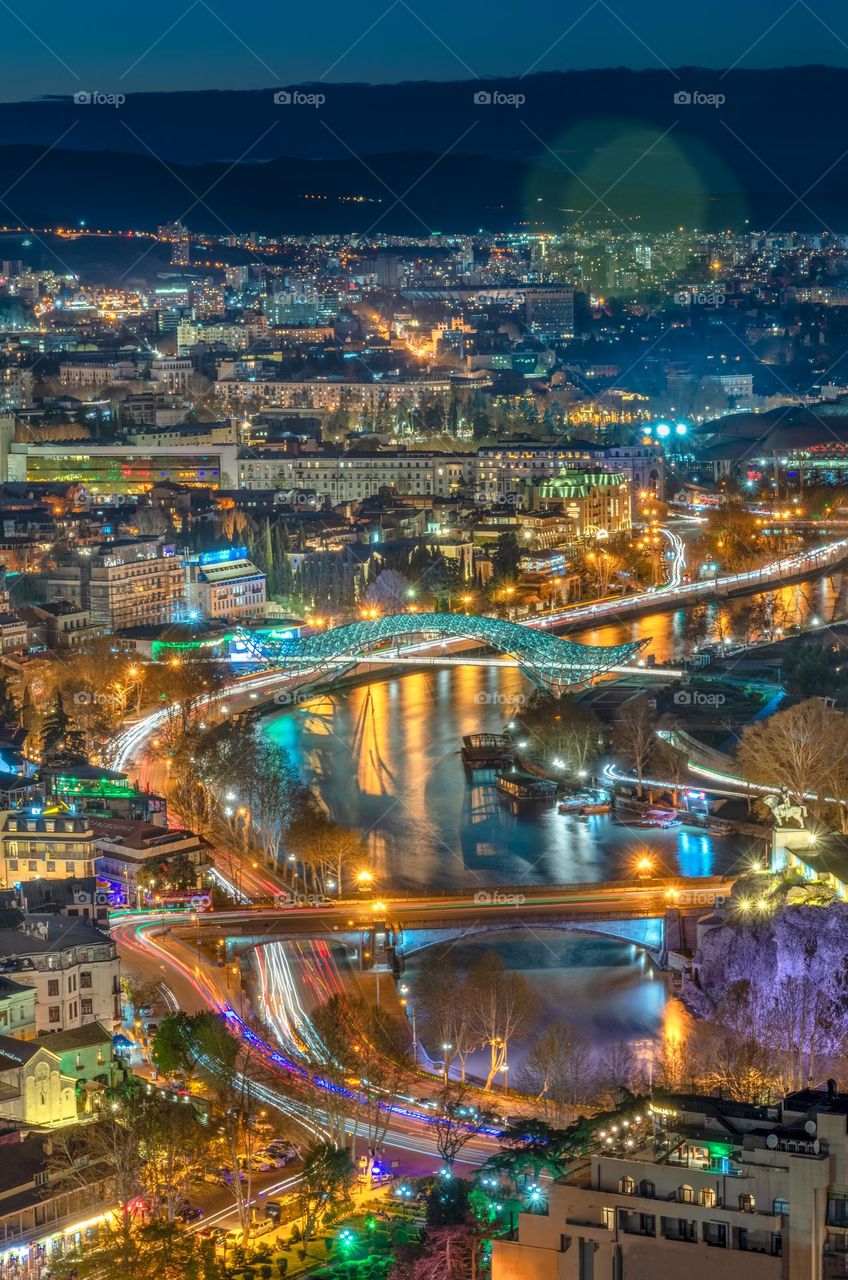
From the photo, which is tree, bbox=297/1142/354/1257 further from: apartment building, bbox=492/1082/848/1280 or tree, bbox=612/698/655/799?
tree, bbox=612/698/655/799

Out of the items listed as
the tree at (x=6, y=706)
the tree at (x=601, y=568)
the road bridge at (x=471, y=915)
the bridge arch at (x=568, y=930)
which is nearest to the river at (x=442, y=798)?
the road bridge at (x=471, y=915)

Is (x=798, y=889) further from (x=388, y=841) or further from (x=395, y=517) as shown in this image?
(x=395, y=517)

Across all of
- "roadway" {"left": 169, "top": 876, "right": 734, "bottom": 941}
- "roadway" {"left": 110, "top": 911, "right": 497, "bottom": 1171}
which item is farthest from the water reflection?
"roadway" {"left": 110, "top": 911, "right": 497, "bottom": 1171}

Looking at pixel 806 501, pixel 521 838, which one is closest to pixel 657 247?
pixel 806 501

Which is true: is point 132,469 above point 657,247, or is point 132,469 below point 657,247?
below

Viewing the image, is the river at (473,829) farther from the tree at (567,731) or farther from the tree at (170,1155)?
the tree at (170,1155)
